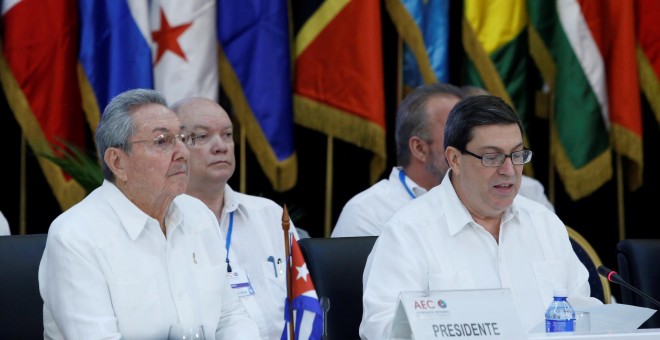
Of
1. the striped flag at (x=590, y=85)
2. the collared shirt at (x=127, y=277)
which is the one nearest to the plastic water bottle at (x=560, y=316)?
the collared shirt at (x=127, y=277)

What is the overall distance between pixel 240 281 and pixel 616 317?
1594 millimetres

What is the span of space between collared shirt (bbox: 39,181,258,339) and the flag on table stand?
21cm

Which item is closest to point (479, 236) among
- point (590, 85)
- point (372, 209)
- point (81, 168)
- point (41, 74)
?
point (372, 209)

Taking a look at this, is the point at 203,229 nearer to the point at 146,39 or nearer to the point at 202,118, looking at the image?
the point at 202,118

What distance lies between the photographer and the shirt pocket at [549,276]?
352cm

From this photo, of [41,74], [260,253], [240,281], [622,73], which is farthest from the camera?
[622,73]

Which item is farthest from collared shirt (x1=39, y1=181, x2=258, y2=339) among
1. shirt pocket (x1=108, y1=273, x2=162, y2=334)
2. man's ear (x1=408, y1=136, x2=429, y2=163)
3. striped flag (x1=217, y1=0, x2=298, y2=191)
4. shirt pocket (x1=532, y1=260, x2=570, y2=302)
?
striped flag (x1=217, y1=0, x2=298, y2=191)

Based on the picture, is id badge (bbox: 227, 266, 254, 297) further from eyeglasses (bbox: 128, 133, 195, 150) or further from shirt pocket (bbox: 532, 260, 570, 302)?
shirt pocket (bbox: 532, 260, 570, 302)

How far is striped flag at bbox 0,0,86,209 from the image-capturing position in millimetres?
5062

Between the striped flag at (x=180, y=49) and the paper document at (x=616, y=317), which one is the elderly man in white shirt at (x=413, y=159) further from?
the paper document at (x=616, y=317)

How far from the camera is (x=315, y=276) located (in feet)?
12.5

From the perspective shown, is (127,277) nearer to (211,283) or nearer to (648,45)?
(211,283)

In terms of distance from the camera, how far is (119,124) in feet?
10.9

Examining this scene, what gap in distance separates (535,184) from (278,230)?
156 cm
